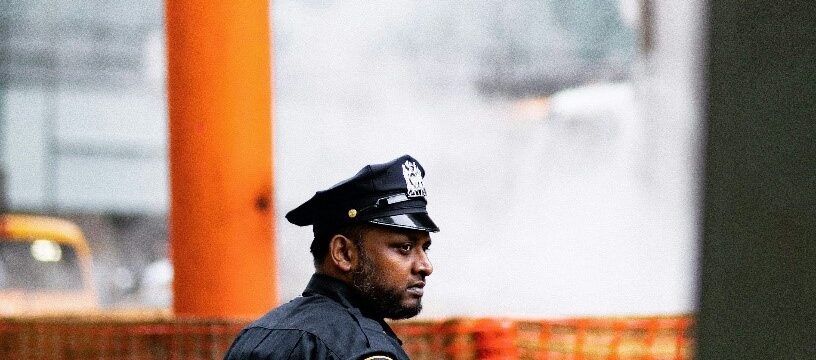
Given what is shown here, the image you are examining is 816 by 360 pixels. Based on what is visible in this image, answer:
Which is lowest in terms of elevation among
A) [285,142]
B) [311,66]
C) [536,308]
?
[536,308]

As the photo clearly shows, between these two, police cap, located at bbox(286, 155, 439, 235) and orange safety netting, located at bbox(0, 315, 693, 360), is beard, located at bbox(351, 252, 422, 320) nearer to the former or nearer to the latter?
police cap, located at bbox(286, 155, 439, 235)

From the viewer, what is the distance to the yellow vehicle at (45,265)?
12219 millimetres

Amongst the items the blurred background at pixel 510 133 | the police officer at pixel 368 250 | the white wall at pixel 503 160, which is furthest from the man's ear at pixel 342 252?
the white wall at pixel 503 160

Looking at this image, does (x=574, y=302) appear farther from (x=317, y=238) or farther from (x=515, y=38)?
(x=317, y=238)

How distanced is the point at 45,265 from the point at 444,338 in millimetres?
9534

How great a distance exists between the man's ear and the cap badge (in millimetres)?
141

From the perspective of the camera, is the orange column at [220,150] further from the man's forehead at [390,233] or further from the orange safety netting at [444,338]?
the man's forehead at [390,233]

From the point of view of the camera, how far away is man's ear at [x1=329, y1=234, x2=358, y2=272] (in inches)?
79.4

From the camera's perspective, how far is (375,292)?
2.01 m

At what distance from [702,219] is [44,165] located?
69.6 ft

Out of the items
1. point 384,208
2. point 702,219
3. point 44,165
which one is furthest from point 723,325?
point 44,165

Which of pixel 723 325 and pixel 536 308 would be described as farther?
pixel 536 308

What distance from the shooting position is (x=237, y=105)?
15.4 feet

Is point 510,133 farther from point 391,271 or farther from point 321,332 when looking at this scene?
point 321,332
